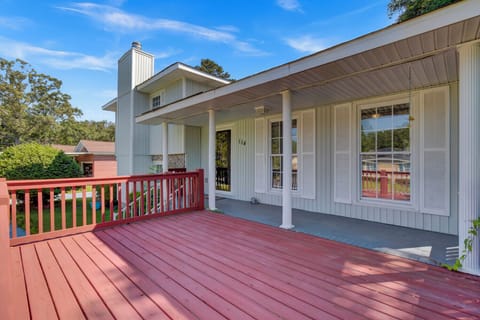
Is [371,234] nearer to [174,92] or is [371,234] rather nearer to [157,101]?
[174,92]

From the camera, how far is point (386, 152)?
4234 millimetres

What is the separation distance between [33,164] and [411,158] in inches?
467

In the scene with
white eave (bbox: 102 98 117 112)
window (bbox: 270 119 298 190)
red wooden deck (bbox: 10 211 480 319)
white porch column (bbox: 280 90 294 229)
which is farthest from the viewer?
white eave (bbox: 102 98 117 112)

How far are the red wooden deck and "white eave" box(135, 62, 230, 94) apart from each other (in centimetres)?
582

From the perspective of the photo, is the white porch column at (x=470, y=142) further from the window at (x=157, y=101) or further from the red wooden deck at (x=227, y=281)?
the window at (x=157, y=101)

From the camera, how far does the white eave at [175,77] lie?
7.39 m

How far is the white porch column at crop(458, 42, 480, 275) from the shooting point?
7.49 feet

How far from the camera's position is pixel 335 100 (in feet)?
15.0

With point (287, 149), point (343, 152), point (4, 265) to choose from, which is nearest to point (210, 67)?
point (343, 152)


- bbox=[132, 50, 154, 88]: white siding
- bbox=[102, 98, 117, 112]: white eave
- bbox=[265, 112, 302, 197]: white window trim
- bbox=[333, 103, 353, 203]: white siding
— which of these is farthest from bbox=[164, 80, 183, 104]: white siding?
bbox=[333, 103, 353, 203]: white siding

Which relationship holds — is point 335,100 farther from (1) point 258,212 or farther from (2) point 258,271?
(2) point 258,271

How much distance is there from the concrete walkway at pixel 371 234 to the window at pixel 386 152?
678 mm

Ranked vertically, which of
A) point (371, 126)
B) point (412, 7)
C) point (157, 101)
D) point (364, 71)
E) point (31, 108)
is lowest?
point (371, 126)

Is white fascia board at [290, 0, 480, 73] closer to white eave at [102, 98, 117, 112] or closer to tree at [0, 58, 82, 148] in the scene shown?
white eave at [102, 98, 117, 112]
